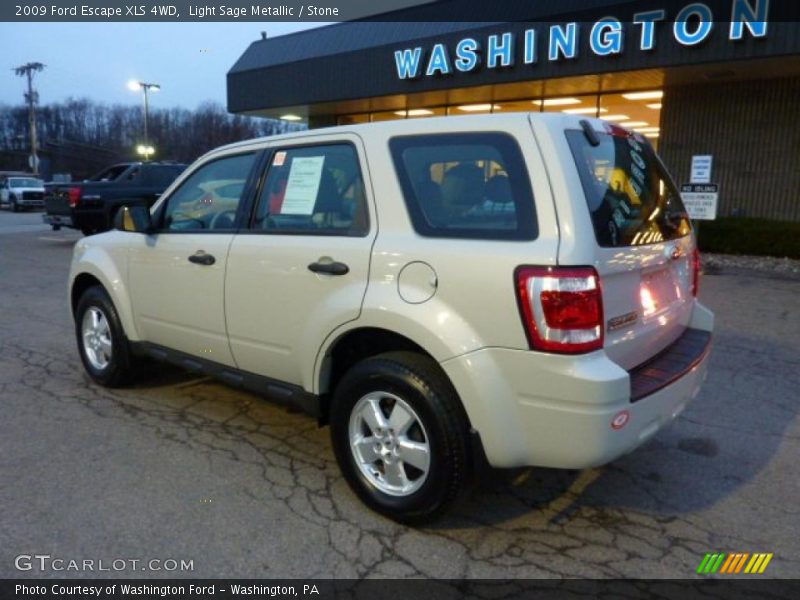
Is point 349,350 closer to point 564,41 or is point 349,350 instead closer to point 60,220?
point 564,41

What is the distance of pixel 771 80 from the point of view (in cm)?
1296

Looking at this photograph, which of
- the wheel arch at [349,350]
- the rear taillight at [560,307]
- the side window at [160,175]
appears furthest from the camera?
the side window at [160,175]

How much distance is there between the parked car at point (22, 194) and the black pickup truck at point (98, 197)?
60.5 feet

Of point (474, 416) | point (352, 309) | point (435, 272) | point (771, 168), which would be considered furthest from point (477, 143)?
point (771, 168)

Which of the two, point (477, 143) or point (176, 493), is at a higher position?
point (477, 143)

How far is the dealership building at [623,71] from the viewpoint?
1148cm

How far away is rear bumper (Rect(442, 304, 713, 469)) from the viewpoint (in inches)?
97.1

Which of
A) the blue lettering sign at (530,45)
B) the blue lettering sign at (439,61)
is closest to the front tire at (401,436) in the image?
the blue lettering sign at (530,45)

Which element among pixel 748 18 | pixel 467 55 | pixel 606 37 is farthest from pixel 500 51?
pixel 748 18

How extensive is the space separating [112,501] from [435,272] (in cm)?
199

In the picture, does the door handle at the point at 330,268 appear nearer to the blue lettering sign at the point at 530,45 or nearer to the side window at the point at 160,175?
the blue lettering sign at the point at 530,45

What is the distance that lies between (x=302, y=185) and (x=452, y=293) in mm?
1231

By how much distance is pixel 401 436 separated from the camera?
2.91 metres
